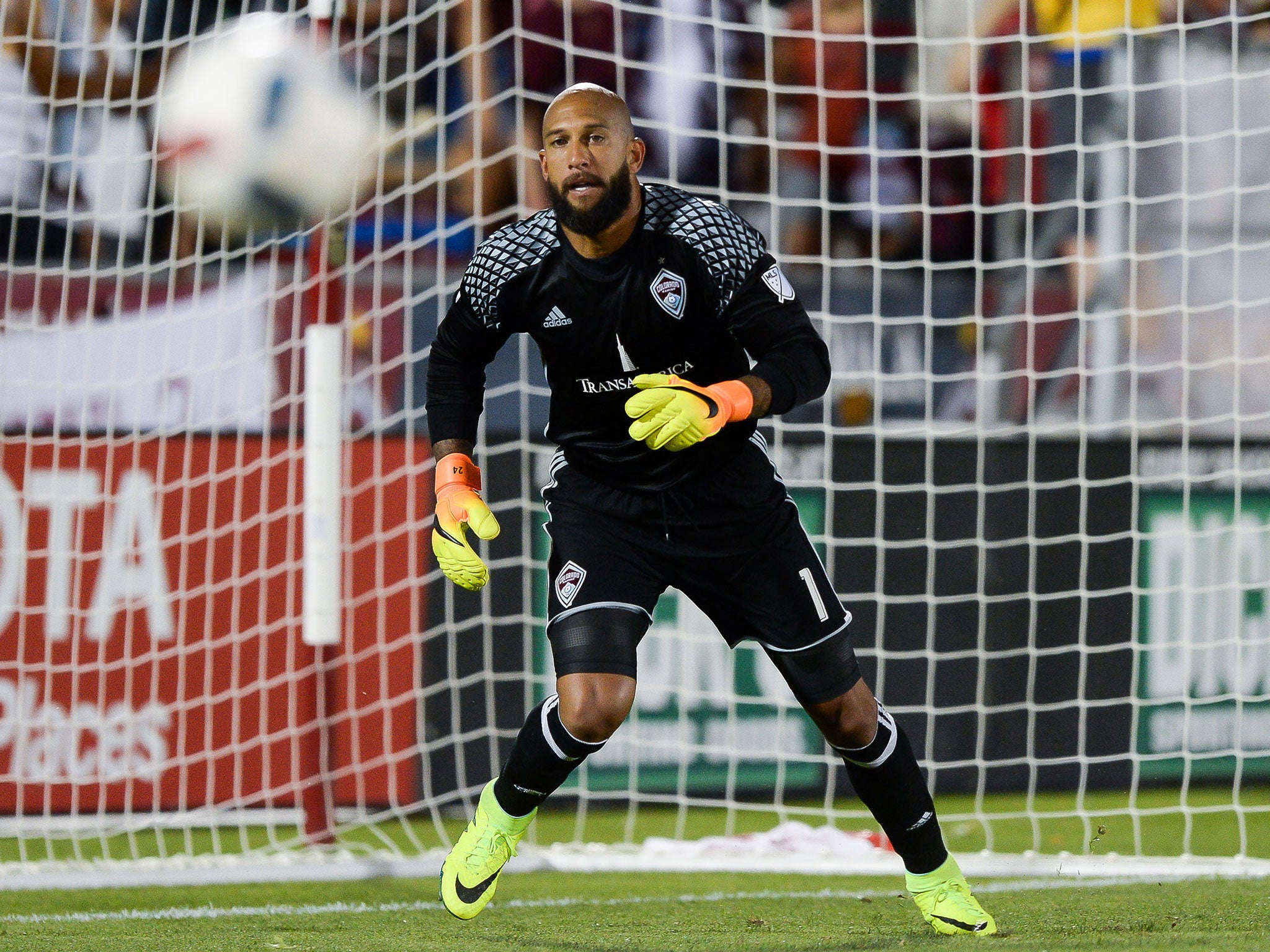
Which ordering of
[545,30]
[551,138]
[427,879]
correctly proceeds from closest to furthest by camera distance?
[551,138], [427,879], [545,30]

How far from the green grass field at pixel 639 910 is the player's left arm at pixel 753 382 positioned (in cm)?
122

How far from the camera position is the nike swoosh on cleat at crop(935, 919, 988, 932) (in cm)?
376

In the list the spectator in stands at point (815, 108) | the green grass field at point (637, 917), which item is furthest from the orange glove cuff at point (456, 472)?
the spectator in stands at point (815, 108)

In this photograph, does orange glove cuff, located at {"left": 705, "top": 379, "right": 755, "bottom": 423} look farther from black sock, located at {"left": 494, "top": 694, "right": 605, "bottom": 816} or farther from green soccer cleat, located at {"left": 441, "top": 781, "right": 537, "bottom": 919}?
green soccer cleat, located at {"left": 441, "top": 781, "right": 537, "bottom": 919}

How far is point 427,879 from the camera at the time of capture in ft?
17.3

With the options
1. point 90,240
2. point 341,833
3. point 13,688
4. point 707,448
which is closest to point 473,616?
point 341,833

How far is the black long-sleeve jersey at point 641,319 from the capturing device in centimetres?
366

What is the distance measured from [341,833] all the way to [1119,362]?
14.7 ft

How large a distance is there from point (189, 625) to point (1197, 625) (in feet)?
13.6

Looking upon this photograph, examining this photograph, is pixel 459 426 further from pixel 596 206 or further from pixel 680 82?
pixel 680 82

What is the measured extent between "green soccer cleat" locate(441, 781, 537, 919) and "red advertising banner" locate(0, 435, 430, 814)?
7.39 feet

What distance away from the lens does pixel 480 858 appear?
3668 millimetres

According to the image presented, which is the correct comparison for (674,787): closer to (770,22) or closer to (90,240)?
(90,240)

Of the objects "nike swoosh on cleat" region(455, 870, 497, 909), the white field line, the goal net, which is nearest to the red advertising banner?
the goal net
